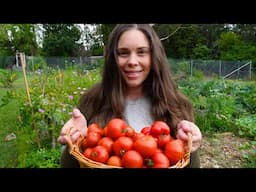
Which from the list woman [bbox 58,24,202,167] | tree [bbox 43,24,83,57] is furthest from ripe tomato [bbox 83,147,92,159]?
tree [bbox 43,24,83,57]

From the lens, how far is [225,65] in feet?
41.0

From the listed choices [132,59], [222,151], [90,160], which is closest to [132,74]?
[132,59]

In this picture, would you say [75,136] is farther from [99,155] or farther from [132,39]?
[132,39]

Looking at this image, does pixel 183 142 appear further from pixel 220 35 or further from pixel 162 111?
pixel 220 35

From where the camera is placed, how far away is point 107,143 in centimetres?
101

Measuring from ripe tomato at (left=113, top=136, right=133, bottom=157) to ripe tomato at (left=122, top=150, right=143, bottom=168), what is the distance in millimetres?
41

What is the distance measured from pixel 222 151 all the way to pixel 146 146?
2480mm

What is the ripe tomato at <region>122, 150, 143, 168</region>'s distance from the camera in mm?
870

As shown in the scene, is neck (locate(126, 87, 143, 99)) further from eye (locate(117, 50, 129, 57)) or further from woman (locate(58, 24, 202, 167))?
eye (locate(117, 50, 129, 57))

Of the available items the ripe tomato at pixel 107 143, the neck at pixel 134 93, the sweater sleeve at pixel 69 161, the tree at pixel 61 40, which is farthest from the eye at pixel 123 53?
the tree at pixel 61 40

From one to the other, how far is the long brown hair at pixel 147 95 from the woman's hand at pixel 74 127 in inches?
5.7

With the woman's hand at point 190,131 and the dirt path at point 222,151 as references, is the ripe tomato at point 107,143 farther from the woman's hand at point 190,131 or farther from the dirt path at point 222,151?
the dirt path at point 222,151
